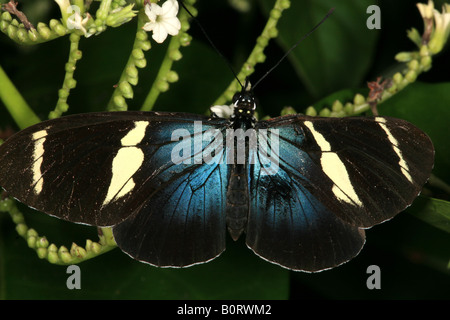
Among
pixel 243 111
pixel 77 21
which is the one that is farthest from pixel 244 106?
pixel 77 21

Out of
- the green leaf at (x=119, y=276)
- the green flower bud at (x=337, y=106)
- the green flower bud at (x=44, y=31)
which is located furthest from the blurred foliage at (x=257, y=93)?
the green flower bud at (x=44, y=31)

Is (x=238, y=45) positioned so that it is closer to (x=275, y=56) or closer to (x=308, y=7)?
(x=275, y=56)

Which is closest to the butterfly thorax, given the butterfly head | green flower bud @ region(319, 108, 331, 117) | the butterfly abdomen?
the butterfly head

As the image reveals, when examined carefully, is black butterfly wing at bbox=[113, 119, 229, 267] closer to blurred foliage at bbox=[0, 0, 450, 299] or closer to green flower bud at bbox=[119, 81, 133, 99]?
green flower bud at bbox=[119, 81, 133, 99]

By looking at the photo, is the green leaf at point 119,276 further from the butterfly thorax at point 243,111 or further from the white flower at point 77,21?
the white flower at point 77,21
